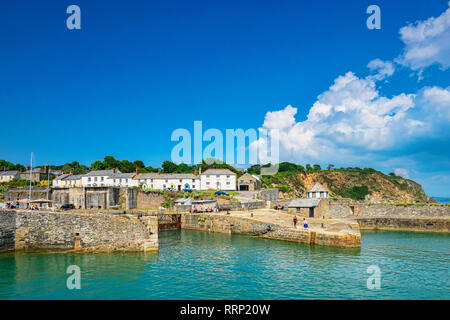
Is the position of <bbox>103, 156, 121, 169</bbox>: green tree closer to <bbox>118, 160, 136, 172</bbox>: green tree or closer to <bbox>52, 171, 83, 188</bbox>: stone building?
<bbox>118, 160, 136, 172</bbox>: green tree

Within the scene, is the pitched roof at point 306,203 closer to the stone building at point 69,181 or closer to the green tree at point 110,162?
the stone building at point 69,181

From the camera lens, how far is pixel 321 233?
2959 centimetres

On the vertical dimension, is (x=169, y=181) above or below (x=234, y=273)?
above

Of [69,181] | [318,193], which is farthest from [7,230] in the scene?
[69,181]

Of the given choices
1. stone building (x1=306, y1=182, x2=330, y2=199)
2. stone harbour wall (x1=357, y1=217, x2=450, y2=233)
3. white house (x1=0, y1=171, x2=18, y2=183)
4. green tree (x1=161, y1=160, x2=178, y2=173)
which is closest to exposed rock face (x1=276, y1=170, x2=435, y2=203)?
green tree (x1=161, y1=160, x2=178, y2=173)

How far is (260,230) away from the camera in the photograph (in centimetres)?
3447

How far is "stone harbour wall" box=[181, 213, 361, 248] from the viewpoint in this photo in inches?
1125

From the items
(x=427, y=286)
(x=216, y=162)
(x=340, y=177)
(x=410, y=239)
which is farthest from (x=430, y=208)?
(x=216, y=162)

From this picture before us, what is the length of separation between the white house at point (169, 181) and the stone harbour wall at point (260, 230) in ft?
84.5

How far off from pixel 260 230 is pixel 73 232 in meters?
19.5

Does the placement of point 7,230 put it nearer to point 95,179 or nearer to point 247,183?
point 95,179

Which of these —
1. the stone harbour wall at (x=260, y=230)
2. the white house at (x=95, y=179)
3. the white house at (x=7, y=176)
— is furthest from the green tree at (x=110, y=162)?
the stone harbour wall at (x=260, y=230)
